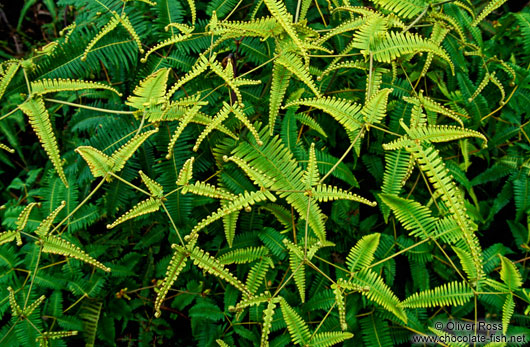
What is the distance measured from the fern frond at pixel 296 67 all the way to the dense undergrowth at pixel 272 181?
0.06 ft

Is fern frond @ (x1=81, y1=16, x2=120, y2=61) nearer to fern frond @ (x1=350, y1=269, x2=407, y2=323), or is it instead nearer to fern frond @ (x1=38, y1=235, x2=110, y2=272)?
fern frond @ (x1=38, y1=235, x2=110, y2=272)

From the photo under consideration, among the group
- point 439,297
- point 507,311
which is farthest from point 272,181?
point 507,311

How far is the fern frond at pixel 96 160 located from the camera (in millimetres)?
2094

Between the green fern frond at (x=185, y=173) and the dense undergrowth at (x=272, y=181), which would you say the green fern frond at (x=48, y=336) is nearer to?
the dense undergrowth at (x=272, y=181)

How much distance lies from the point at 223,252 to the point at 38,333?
1.35 meters

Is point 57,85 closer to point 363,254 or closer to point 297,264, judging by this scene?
point 297,264

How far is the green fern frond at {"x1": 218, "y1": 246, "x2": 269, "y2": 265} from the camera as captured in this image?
8.08 ft

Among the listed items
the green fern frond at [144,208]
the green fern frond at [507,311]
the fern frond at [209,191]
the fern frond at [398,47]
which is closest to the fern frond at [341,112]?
the fern frond at [398,47]

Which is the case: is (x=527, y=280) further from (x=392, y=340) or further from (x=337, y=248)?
(x=337, y=248)

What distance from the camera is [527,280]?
285 cm

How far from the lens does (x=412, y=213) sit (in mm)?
2439

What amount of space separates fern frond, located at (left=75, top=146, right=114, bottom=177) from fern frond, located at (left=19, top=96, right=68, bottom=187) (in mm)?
173

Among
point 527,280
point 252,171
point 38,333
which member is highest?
point 252,171

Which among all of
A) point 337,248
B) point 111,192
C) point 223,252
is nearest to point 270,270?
point 223,252
